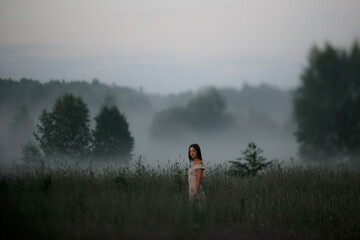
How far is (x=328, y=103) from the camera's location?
1972 inches

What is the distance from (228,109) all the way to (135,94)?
68.7 ft

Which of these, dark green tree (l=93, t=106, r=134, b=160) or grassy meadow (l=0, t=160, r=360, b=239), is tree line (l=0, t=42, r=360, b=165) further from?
grassy meadow (l=0, t=160, r=360, b=239)

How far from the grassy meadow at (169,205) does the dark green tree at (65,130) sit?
11.6 metres

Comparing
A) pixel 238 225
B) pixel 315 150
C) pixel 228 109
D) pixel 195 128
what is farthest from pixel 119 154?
pixel 228 109

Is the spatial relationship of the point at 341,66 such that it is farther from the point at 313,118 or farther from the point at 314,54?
the point at 313,118

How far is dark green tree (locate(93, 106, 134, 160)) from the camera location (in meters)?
35.0

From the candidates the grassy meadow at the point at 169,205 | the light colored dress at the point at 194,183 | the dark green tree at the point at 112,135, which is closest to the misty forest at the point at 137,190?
the grassy meadow at the point at 169,205

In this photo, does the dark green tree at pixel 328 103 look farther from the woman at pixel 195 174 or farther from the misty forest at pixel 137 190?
the woman at pixel 195 174

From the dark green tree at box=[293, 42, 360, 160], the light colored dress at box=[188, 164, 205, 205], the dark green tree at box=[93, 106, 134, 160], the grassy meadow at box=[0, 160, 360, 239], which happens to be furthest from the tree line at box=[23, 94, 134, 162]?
the dark green tree at box=[293, 42, 360, 160]

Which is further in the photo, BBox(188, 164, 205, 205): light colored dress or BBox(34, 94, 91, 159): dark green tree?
BBox(34, 94, 91, 159): dark green tree

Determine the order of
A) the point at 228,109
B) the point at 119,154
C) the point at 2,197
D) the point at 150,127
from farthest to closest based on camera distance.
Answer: the point at 228,109 < the point at 150,127 < the point at 119,154 < the point at 2,197

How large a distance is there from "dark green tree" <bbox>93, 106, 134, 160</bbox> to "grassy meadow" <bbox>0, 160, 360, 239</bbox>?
2342 cm

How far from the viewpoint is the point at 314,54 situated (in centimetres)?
5025

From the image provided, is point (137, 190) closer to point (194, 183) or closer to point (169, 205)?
point (194, 183)
